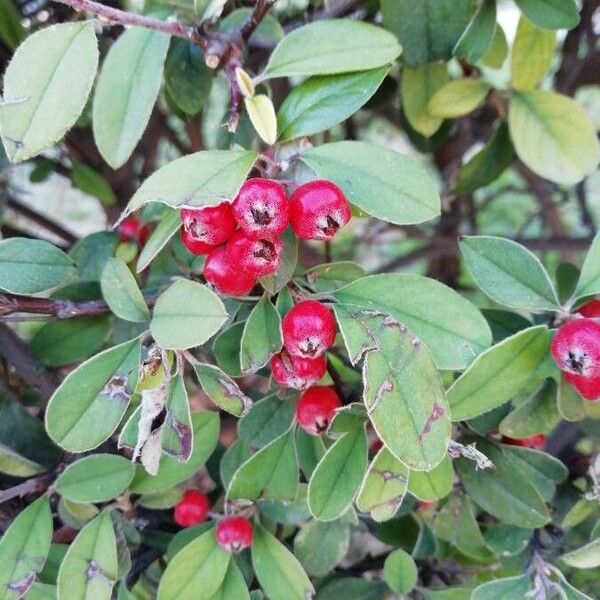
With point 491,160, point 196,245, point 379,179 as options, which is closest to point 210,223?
point 196,245

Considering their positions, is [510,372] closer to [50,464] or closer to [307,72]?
[307,72]

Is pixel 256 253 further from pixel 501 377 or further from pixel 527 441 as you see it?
pixel 527 441

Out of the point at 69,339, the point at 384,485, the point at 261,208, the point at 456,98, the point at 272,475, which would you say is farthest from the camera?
the point at 456,98

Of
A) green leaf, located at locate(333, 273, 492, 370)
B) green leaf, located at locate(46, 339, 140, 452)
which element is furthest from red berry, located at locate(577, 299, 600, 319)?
green leaf, located at locate(46, 339, 140, 452)

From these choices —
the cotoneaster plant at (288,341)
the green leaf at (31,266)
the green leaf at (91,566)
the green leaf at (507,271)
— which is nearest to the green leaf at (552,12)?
the cotoneaster plant at (288,341)

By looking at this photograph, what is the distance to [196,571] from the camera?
754mm

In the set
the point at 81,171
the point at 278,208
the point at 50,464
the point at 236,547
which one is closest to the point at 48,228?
the point at 81,171

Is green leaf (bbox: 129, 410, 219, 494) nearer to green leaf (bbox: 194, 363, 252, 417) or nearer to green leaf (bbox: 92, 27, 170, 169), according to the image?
green leaf (bbox: 194, 363, 252, 417)

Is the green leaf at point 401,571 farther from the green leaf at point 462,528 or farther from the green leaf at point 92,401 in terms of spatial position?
the green leaf at point 92,401

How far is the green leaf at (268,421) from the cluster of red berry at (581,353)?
0.30 metres

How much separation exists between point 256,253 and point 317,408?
211mm

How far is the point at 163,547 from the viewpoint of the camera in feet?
2.87

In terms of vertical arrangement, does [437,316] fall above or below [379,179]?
below

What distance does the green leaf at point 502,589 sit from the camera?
729 millimetres
